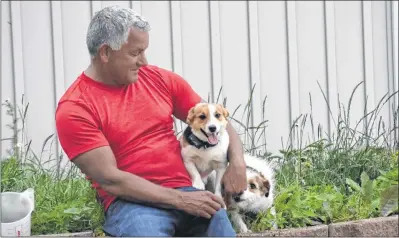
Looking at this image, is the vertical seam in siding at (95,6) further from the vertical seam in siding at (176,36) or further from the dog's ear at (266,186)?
the dog's ear at (266,186)

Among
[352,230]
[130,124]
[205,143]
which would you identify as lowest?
[352,230]

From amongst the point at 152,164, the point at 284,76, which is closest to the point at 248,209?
the point at 152,164

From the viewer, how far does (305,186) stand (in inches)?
225

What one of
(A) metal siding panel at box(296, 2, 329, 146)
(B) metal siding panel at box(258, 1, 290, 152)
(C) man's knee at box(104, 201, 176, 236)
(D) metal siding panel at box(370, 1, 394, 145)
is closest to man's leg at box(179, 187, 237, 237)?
(C) man's knee at box(104, 201, 176, 236)

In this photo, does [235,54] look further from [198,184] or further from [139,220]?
[139,220]

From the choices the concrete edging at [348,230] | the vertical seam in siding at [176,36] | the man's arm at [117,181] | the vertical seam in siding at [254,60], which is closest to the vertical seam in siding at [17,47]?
the vertical seam in siding at [176,36]

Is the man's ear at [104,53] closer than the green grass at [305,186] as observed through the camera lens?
Yes

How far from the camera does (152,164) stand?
4590mm

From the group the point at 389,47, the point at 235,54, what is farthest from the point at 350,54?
the point at 235,54

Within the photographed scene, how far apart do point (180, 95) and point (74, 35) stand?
8.07 ft

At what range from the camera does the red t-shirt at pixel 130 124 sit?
14.6 feet

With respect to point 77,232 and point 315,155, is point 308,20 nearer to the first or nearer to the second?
point 315,155

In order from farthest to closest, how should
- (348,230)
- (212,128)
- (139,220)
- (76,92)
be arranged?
1. (348,230)
2. (212,128)
3. (76,92)
4. (139,220)

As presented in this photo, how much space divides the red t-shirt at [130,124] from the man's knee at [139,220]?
0.14 m
